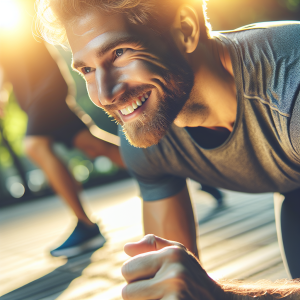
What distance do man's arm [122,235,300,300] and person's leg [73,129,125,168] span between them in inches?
75.1

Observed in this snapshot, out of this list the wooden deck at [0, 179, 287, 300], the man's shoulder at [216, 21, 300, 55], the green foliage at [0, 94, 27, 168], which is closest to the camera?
the man's shoulder at [216, 21, 300, 55]

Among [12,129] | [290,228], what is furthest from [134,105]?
[12,129]

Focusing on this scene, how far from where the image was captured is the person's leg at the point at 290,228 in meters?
1.44

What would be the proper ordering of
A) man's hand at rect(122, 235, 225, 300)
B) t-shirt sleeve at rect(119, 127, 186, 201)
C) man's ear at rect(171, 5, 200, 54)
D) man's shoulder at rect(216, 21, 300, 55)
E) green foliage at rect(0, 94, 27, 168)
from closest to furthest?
man's hand at rect(122, 235, 225, 300)
man's shoulder at rect(216, 21, 300, 55)
man's ear at rect(171, 5, 200, 54)
t-shirt sleeve at rect(119, 127, 186, 201)
green foliage at rect(0, 94, 27, 168)

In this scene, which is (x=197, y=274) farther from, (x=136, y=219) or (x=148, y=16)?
(x=136, y=219)

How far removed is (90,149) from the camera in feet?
8.85

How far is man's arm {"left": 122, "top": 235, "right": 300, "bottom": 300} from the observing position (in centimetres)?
72

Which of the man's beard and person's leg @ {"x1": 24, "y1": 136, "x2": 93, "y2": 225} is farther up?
the man's beard

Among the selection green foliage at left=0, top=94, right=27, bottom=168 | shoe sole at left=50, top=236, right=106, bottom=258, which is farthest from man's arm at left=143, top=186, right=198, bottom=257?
green foliage at left=0, top=94, right=27, bottom=168

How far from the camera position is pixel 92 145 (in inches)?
106

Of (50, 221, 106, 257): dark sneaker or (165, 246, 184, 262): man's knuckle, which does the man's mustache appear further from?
(50, 221, 106, 257): dark sneaker

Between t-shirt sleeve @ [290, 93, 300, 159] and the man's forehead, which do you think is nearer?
Result: t-shirt sleeve @ [290, 93, 300, 159]

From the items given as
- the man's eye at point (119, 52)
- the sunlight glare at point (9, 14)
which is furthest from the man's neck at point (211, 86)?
the sunlight glare at point (9, 14)

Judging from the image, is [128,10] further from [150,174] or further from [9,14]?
[9,14]
